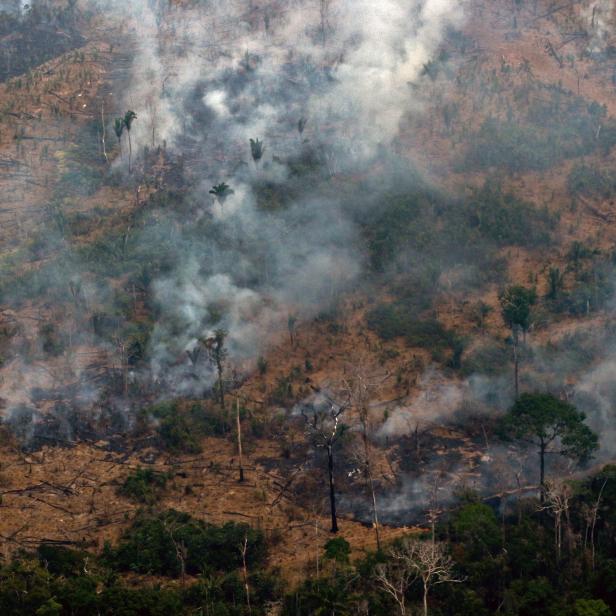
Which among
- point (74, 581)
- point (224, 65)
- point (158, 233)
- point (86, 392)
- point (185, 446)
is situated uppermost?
point (224, 65)

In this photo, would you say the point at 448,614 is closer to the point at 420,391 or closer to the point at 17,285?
the point at 420,391

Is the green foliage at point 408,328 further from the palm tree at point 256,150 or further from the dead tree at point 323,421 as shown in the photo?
the palm tree at point 256,150

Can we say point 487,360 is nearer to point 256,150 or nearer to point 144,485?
point 144,485

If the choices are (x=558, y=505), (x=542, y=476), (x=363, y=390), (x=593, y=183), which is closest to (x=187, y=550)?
(x=363, y=390)

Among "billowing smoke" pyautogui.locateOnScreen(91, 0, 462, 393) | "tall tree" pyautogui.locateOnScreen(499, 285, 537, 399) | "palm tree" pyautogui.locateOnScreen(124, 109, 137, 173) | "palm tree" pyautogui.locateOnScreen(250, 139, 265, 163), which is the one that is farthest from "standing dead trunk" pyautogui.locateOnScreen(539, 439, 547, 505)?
"palm tree" pyautogui.locateOnScreen(124, 109, 137, 173)

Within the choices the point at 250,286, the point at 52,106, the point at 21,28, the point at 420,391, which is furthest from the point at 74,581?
the point at 21,28

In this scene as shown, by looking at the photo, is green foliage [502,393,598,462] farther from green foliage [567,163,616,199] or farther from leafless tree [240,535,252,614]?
green foliage [567,163,616,199]
